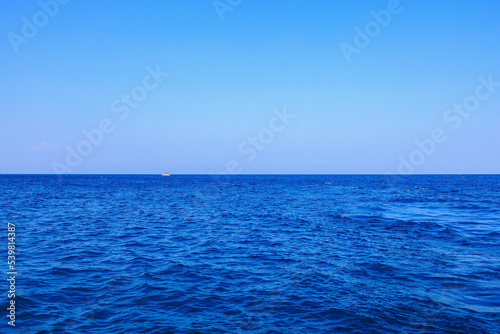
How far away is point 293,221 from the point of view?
33531mm

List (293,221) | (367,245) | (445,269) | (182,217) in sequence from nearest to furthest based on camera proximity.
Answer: (445,269) → (367,245) → (293,221) → (182,217)

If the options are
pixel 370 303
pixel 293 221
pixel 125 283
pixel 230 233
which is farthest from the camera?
pixel 293 221

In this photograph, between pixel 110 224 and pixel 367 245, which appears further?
pixel 110 224

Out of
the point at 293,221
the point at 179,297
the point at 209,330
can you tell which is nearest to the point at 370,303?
the point at 209,330

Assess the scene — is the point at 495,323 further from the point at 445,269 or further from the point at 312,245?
the point at 312,245

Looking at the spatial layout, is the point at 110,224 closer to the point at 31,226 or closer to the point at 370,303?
the point at 31,226

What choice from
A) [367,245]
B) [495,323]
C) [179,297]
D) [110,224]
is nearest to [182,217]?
[110,224]

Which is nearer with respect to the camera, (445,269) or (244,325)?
(244,325)

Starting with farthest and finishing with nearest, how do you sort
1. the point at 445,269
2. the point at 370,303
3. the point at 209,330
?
the point at 445,269 < the point at 370,303 < the point at 209,330

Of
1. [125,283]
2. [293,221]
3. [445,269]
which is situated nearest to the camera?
[125,283]

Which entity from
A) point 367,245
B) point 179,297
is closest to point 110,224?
point 179,297

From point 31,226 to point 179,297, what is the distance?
2185cm

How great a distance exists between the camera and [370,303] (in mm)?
12391

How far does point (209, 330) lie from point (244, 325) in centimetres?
114
